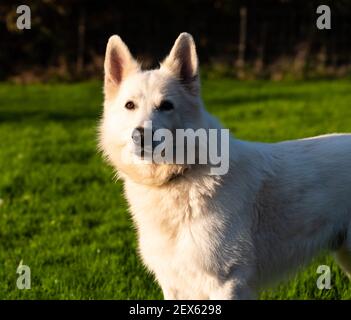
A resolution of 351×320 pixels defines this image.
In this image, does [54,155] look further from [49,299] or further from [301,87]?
[301,87]

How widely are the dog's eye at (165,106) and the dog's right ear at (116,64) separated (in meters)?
0.37

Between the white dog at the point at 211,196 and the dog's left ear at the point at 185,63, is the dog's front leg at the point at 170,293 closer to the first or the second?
the white dog at the point at 211,196

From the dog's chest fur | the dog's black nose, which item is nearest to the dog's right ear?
the dog's black nose

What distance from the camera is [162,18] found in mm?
18391

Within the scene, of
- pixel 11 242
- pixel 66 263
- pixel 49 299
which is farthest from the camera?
pixel 11 242

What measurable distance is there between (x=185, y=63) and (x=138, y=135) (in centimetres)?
64

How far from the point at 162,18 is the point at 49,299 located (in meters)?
14.7

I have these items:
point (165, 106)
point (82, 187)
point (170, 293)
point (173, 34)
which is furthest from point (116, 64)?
point (173, 34)

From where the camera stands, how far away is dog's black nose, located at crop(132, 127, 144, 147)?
3.40 m

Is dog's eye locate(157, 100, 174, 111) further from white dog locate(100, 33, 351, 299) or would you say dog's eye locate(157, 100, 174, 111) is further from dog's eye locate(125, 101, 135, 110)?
dog's eye locate(125, 101, 135, 110)

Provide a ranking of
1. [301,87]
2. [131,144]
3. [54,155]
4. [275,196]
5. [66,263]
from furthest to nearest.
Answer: [301,87]
[54,155]
[66,263]
[275,196]
[131,144]

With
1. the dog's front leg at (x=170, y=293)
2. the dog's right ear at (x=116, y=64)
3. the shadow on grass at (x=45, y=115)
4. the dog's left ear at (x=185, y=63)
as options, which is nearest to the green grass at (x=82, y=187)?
the shadow on grass at (x=45, y=115)

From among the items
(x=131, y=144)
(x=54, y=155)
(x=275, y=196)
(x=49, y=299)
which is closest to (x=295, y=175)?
(x=275, y=196)

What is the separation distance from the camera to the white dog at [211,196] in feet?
11.8
